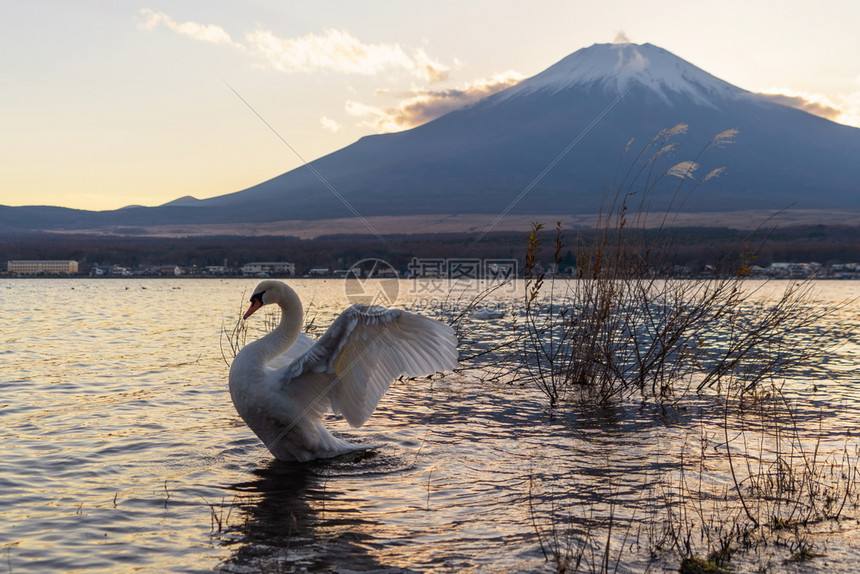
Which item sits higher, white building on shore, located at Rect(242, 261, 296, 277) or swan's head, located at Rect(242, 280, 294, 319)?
white building on shore, located at Rect(242, 261, 296, 277)

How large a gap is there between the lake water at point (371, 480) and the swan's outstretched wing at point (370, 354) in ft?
2.79

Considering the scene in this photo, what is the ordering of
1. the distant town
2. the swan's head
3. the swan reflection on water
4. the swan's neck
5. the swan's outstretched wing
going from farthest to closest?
the distant town
the swan's head
the swan's neck
the swan's outstretched wing
the swan reflection on water

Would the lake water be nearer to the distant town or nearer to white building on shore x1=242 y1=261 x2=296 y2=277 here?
white building on shore x1=242 y1=261 x2=296 y2=277

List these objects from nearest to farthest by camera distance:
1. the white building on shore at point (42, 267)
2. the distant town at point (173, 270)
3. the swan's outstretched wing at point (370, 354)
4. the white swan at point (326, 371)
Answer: the swan's outstretched wing at point (370, 354) < the white swan at point (326, 371) < the distant town at point (173, 270) < the white building on shore at point (42, 267)

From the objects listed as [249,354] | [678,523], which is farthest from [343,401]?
[678,523]

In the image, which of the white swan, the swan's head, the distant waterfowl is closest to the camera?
the white swan

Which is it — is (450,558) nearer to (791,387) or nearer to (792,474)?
(792,474)

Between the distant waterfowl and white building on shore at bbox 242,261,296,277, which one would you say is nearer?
the distant waterfowl

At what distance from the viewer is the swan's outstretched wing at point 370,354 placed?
6227 millimetres

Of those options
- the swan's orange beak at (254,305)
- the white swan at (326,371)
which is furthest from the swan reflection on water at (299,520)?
the swan's orange beak at (254,305)

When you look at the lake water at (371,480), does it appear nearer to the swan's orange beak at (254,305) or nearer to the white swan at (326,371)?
the white swan at (326,371)

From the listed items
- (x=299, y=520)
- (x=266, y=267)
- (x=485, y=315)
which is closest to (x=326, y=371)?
(x=299, y=520)

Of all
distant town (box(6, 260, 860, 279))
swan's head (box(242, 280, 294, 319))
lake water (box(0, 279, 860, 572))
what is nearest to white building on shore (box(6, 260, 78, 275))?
distant town (box(6, 260, 860, 279))

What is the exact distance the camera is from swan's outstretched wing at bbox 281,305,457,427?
20.4ft
